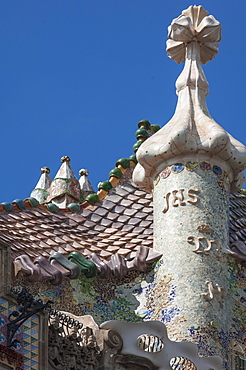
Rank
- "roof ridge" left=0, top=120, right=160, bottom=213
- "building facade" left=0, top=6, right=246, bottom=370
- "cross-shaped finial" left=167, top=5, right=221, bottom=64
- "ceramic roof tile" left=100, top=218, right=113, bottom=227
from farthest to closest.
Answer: "cross-shaped finial" left=167, top=5, right=221, bottom=64
"ceramic roof tile" left=100, top=218, right=113, bottom=227
"roof ridge" left=0, top=120, right=160, bottom=213
"building facade" left=0, top=6, right=246, bottom=370

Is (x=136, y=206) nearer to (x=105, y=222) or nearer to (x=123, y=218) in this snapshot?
(x=123, y=218)

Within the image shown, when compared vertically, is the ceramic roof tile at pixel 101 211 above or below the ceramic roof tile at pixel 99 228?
above

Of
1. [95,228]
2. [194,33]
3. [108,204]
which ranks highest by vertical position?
[194,33]

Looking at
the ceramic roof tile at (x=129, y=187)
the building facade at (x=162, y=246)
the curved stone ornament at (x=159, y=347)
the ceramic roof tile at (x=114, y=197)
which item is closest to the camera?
the curved stone ornament at (x=159, y=347)

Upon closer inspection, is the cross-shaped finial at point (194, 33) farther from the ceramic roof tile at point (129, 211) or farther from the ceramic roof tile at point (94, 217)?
the ceramic roof tile at point (94, 217)

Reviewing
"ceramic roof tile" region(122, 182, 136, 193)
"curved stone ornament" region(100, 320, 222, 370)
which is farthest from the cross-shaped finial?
"curved stone ornament" region(100, 320, 222, 370)

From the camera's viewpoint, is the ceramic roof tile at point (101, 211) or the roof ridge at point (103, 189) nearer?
the roof ridge at point (103, 189)

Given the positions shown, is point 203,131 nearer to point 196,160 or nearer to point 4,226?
point 196,160

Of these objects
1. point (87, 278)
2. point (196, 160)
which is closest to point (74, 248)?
point (87, 278)

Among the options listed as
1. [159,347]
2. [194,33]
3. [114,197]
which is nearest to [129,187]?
[114,197]

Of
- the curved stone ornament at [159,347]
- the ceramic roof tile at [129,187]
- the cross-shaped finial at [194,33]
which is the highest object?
the cross-shaped finial at [194,33]

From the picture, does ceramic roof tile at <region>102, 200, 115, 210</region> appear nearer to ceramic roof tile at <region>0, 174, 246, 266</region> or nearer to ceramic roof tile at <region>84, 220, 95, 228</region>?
ceramic roof tile at <region>0, 174, 246, 266</region>

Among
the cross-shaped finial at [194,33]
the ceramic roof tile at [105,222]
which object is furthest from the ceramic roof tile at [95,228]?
the cross-shaped finial at [194,33]

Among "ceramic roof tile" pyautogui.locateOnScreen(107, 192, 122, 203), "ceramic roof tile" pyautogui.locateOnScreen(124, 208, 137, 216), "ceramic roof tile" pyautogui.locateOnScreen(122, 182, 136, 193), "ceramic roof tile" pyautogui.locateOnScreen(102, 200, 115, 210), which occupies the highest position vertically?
"ceramic roof tile" pyautogui.locateOnScreen(122, 182, 136, 193)
